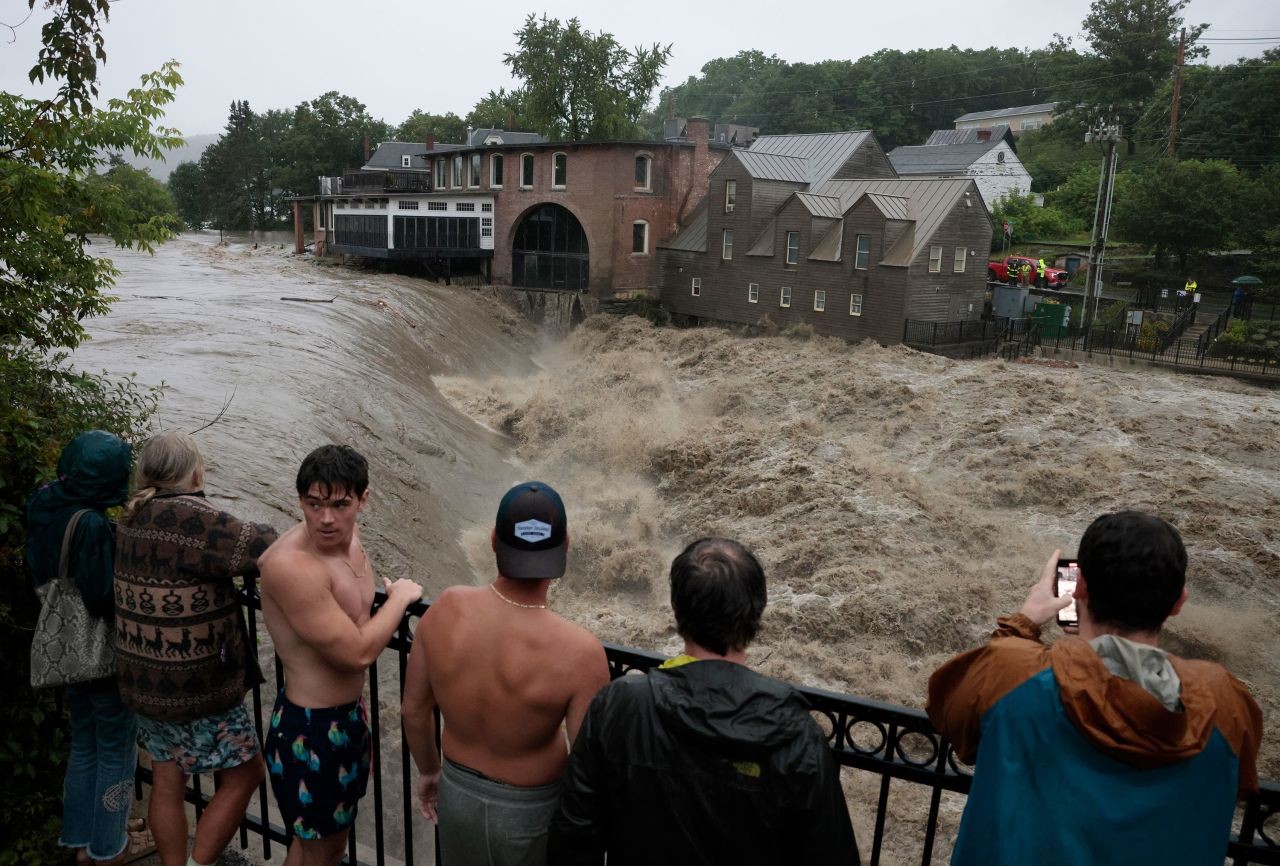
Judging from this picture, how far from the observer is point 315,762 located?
11.1ft

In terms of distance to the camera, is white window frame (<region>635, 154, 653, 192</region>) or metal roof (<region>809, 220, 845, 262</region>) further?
white window frame (<region>635, 154, 653, 192</region>)

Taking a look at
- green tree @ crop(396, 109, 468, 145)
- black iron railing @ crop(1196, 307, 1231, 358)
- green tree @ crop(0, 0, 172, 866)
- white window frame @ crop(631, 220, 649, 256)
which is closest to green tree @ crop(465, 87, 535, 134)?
green tree @ crop(396, 109, 468, 145)

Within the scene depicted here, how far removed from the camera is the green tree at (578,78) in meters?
55.1

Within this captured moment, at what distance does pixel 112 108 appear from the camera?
7.37m

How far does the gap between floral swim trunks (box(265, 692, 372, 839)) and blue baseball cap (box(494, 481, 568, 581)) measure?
1.12 metres

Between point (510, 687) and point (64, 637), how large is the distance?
7.35 ft

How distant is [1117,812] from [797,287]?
38.1 meters

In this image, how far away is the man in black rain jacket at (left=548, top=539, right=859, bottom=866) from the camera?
7.54 feet

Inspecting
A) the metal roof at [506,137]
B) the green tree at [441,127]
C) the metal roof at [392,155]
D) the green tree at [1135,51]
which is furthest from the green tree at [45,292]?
the green tree at [441,127]

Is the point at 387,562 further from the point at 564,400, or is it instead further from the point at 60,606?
the point at 564,400

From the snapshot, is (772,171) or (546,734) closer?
(546,734)

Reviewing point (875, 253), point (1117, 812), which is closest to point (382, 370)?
point (875, 253)

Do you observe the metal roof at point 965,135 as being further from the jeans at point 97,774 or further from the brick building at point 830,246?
the jeans at point 97,774

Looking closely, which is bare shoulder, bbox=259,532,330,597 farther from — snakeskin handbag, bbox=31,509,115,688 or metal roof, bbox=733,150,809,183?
metal roof, bbox=733,150,809,183
